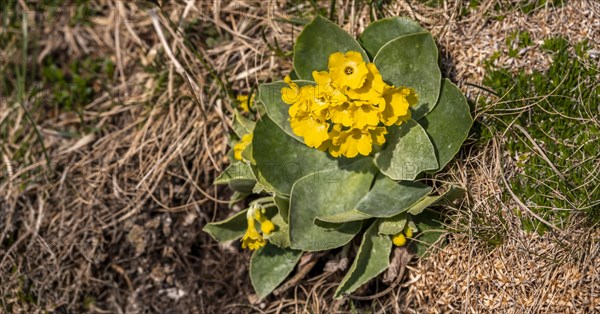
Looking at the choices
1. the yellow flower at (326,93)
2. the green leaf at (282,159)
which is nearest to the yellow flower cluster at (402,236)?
the green leaf at (282,159)

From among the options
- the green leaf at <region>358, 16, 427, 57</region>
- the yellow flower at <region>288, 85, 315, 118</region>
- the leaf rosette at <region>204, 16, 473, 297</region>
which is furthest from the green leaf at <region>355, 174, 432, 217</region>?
the green leaf at <region>358, 16, 427, 57</region>

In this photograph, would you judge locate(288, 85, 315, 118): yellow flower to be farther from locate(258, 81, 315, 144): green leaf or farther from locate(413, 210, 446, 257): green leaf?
locate(413, 210, 446, 257): green leaf

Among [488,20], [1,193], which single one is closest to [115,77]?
[1,193]

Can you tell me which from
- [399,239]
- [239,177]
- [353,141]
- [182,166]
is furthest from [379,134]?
[182,166]

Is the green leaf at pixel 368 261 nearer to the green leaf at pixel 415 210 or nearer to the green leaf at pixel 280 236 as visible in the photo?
the green leaf at pixel 415 210

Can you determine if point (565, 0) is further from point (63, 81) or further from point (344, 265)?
point (63, 81)

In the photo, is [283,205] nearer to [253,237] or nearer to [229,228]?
[253,237]
